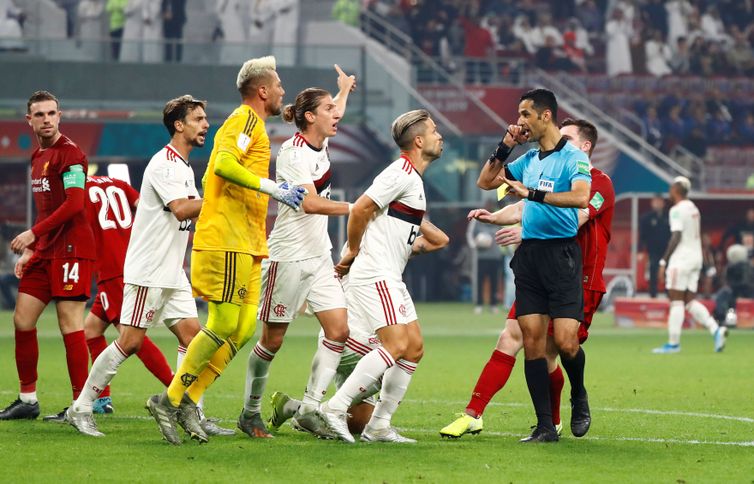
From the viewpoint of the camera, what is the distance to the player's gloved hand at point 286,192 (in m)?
7.84

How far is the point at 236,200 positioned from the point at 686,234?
10.8 meters

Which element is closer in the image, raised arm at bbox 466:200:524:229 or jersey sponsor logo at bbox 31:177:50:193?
raised arm at bbox 466:200:524:229

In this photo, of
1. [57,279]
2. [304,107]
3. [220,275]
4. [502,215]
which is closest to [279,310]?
[220,275]

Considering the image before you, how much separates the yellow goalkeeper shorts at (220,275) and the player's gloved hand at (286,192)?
572mm

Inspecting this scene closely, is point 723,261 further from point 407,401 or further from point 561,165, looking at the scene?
point 561,165

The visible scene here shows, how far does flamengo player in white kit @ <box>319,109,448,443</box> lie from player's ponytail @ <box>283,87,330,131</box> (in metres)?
0.67

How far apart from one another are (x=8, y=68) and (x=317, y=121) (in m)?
18.9

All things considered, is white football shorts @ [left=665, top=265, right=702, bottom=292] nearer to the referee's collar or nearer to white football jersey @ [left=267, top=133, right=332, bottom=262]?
the referee's collar

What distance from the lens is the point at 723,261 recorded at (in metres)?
28.5

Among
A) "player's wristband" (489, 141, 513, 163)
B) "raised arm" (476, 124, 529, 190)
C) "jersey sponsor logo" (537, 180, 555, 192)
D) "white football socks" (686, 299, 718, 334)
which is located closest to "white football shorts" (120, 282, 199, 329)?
"raised arm" (476, 124, 529, 190)

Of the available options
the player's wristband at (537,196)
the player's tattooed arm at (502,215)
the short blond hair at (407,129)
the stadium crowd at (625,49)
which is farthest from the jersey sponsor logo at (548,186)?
the stadium crowd at (625,49)

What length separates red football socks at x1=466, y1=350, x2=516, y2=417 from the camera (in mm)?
8750

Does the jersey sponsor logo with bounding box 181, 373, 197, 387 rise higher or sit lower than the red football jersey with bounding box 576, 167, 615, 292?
lower

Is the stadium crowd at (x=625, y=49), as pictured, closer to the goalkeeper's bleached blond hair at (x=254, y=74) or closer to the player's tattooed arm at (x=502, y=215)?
the player's tattooed arm at (x=502, y=215)
